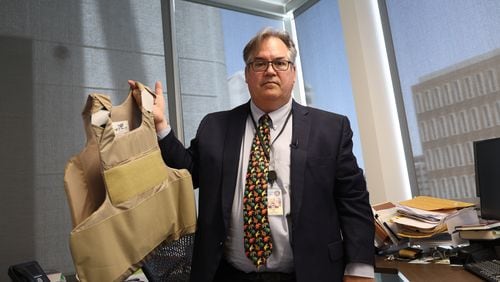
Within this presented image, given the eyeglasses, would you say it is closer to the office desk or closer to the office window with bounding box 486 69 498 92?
the office desk

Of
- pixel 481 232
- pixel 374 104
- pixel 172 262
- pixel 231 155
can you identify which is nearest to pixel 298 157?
pixel 231 155

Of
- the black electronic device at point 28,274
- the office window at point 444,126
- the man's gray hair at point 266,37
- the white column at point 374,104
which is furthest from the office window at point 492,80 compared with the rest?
the black electronic device at point 28,274

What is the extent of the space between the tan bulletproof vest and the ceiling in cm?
276

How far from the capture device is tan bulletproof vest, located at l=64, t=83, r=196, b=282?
3.32ft

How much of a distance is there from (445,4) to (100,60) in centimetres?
260

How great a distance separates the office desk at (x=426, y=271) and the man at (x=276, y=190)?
308mm

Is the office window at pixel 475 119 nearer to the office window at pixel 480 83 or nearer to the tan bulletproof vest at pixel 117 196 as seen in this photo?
the office window at pixel 480 83

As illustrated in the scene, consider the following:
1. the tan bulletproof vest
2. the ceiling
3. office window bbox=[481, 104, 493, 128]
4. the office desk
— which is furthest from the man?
the ceiling

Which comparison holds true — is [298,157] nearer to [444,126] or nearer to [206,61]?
[444,126]

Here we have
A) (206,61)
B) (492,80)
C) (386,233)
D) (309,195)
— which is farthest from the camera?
(206,61)

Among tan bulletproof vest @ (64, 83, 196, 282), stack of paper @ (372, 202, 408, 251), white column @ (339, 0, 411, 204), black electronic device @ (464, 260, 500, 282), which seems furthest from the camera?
white column @ (339, 0, 411, 204)

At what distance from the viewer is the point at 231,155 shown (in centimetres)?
138

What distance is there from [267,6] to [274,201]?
3.09m

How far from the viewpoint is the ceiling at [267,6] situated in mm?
3723
